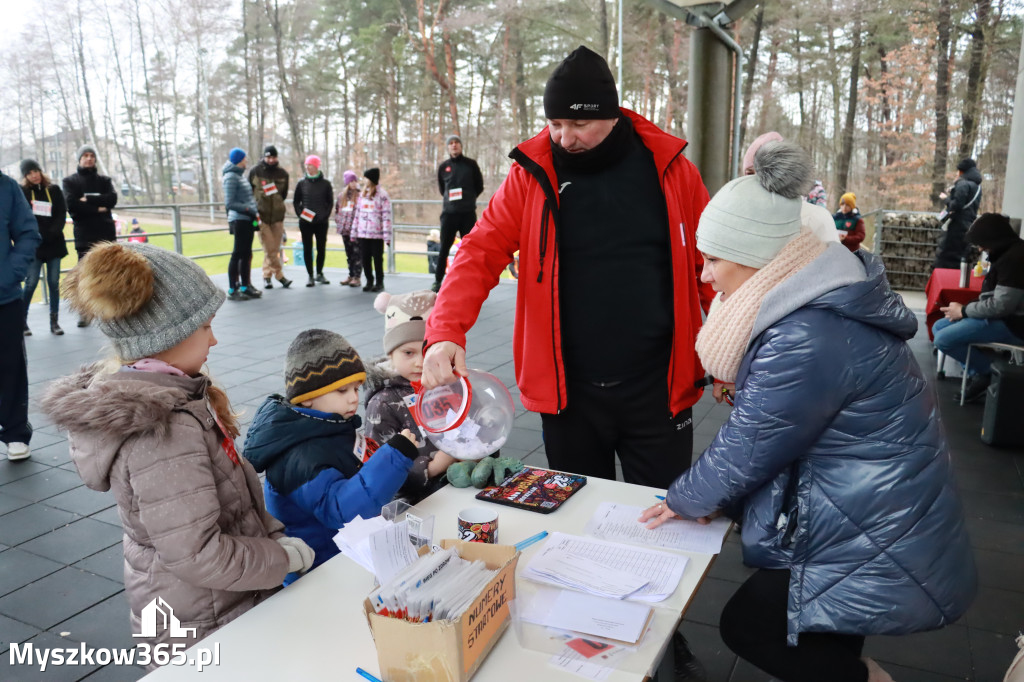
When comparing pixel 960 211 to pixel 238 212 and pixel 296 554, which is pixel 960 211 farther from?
pixel 296 554

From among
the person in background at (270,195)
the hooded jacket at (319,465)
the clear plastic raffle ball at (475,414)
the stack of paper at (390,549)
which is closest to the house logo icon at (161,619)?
the hooded jacket at (319,465)

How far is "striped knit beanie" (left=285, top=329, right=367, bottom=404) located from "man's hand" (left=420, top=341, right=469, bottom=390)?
0.68 ft

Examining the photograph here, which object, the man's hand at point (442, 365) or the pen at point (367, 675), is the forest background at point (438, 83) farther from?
the pen at point (367, 675)

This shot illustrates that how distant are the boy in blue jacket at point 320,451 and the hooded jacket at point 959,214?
867cm

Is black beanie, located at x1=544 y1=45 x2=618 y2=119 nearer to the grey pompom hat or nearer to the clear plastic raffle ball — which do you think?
the grey pompom hat

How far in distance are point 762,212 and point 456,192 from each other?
718 cm

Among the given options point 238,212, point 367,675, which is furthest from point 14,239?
point 238,212

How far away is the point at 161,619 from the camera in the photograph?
56.2 inches

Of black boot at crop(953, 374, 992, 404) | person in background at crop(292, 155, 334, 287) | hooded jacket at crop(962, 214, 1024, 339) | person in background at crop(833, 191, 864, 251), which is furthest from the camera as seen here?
person in background at crop(292, 155, 334, 287)

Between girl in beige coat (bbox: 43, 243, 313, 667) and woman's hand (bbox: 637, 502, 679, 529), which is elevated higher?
girl in beige coat (bbox: 43, 243, 313, 667)

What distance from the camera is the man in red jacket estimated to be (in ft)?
6.37

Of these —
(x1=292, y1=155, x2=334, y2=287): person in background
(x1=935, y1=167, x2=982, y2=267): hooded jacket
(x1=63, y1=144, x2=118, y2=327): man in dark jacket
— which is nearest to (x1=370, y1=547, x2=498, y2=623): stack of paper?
(x1=63, y1=144, x2=118, y2=327): man in dark jacket

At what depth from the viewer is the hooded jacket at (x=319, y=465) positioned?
1582 millimetres

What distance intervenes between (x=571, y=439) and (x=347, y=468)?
0.66 m
